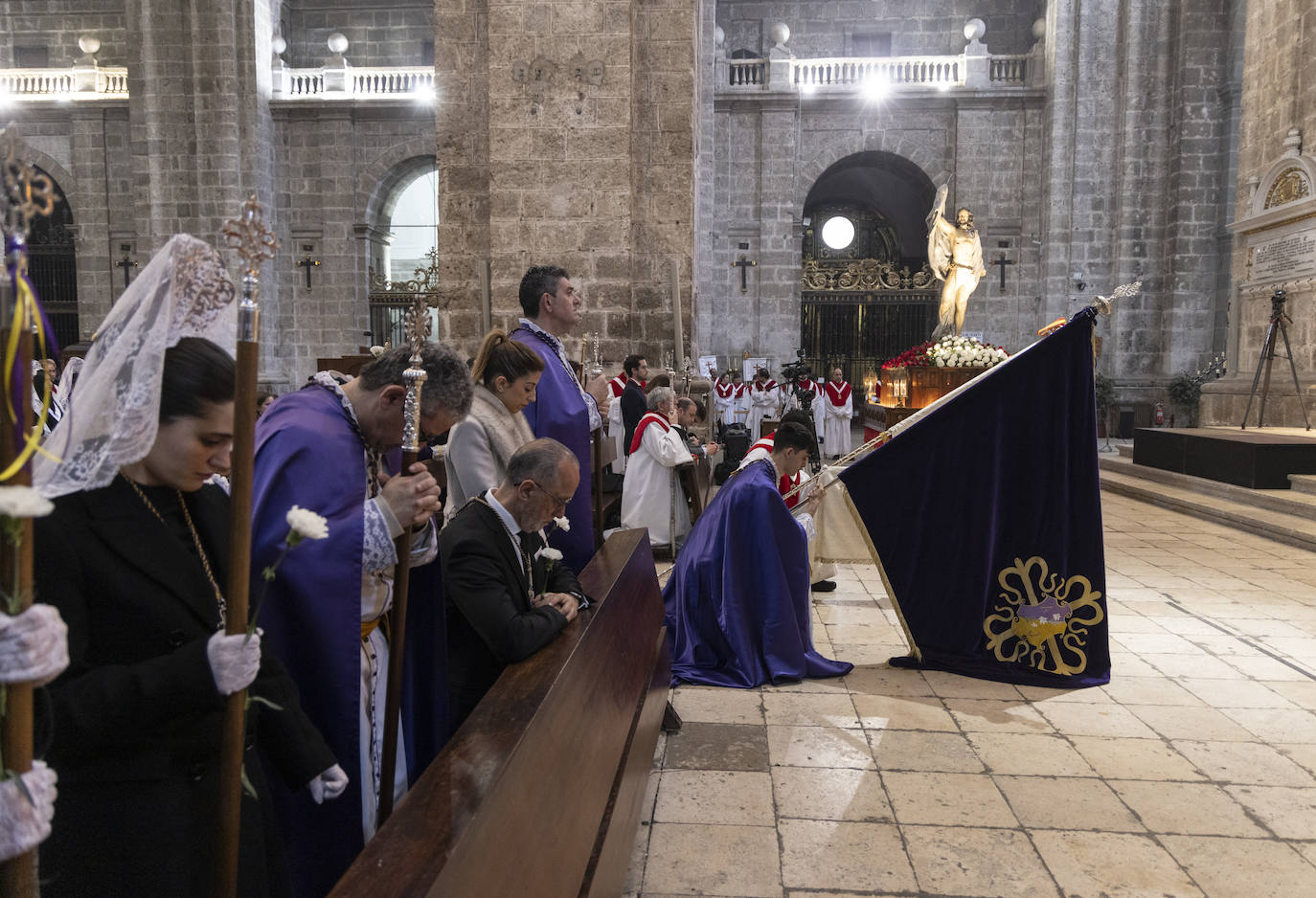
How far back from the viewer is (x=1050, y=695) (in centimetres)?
437

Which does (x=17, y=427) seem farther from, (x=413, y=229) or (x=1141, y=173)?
(x=413, y=229)

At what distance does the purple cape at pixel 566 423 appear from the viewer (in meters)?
3.84

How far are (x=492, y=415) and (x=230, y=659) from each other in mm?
2216

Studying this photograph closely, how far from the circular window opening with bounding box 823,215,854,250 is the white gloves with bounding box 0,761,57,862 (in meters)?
22.2

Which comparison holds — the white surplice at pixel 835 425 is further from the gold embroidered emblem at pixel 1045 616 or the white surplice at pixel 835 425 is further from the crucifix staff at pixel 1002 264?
the gold embroidered emblem at pixel 1045 616

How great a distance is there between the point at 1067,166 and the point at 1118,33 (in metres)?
2.47

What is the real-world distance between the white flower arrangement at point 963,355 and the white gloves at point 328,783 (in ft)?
33.7

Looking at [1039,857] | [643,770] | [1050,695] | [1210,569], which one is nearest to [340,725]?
[643,770]

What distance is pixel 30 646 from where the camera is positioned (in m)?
0.92

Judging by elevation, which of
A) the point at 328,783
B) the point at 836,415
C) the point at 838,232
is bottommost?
the point at 836,415

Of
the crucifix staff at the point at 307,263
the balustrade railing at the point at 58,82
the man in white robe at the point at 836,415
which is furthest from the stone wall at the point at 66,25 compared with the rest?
the man in white robe at the point at 836,415

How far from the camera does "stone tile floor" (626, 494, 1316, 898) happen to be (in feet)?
9.21

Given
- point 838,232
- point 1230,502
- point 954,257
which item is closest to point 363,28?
point 838,232

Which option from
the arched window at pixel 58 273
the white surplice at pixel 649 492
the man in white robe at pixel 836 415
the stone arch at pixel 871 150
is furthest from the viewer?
the arched window at pixel 58 273
